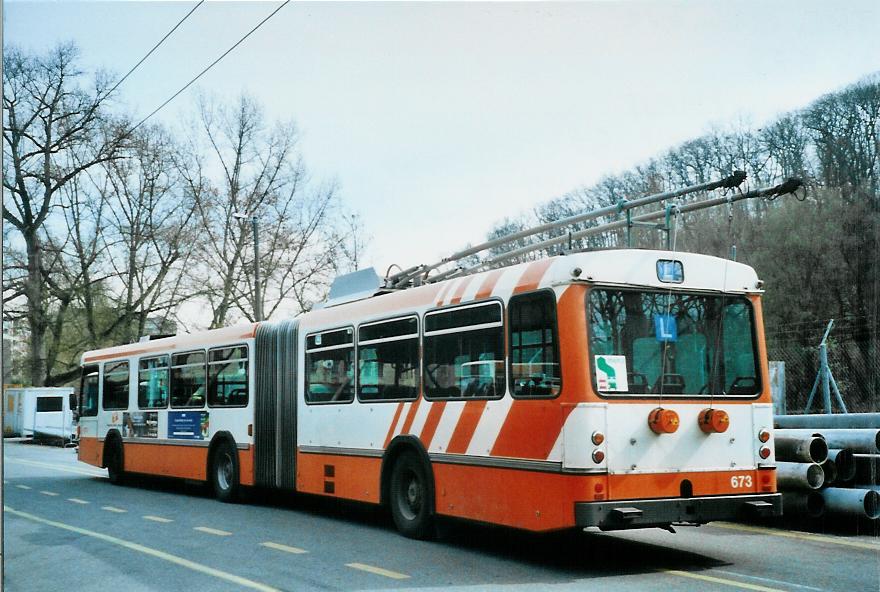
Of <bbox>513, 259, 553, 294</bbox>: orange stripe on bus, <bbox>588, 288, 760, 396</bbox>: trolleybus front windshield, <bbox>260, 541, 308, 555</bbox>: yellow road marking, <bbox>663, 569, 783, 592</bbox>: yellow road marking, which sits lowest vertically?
<bbox>663, 569, 783, 592</bbox>: yellow road marking

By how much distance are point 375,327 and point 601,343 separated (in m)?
3.87

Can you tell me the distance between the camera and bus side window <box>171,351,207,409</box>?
1602 centimetres

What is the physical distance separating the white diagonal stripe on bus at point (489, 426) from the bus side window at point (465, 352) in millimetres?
115

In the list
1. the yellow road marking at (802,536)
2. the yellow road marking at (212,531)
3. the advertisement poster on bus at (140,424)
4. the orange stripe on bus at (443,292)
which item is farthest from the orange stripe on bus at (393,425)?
the advertisement poster on bus at (140,424)

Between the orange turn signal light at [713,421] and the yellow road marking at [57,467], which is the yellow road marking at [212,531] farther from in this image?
the yellow road marking at [57,467]

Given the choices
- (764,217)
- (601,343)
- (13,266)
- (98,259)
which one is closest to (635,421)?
(601,343)

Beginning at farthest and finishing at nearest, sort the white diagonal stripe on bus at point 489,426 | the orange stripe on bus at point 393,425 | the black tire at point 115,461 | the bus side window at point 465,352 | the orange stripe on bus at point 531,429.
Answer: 1. the black tire at point 115,461
2. the orange stripe on bus at point 393,425
3. the bus side window at point 465,352
4. the white diagonal stripe on bus at point 489,426
5. the orange stripe on bus at point 531,429

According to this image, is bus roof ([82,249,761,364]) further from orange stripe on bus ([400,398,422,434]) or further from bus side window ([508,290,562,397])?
orange stripe on bus ([400,398,422,434])

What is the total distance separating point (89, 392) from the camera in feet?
65.6

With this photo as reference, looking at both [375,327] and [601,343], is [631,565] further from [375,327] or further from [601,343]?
[375,327]

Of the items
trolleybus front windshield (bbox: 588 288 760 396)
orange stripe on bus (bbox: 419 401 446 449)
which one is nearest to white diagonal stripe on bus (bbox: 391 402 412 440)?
orange stripe on bus (bbox: 419 401 446 449)

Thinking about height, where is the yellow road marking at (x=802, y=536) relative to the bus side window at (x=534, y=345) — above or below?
below

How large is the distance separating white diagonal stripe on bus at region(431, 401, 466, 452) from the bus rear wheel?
18.9 ft

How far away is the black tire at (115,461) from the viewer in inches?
728
